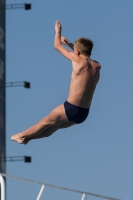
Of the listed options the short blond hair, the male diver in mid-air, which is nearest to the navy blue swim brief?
the male diver in mid-air

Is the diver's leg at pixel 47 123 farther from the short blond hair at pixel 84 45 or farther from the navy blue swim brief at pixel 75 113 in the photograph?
the short blond hair at pixel 84 45

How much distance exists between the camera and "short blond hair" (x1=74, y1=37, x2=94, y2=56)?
59.6 ft

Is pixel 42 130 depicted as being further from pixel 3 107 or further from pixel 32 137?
pixel 3 107

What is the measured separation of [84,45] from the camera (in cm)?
1817

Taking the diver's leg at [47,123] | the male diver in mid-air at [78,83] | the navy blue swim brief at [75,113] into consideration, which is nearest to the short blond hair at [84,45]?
the male diver in mid-air at [78,83]

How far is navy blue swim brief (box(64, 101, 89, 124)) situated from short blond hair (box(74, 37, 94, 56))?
3.10ft

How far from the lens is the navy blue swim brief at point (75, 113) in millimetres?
18359

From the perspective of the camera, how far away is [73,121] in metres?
18.6

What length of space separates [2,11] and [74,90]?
3214cm

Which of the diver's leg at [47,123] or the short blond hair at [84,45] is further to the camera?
the diver's leg at [47,123]

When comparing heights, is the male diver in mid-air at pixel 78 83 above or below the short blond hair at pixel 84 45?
below

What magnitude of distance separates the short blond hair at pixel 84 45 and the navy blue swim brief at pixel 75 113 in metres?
0.94

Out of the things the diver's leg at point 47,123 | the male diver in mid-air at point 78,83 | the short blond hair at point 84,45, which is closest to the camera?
the short blond hair at point 84,45

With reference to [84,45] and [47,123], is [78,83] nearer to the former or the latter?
[84,45]
